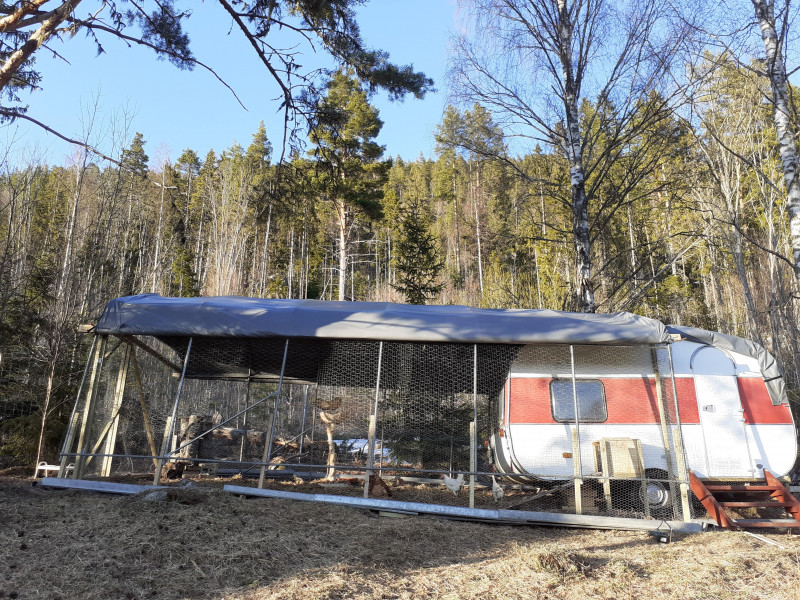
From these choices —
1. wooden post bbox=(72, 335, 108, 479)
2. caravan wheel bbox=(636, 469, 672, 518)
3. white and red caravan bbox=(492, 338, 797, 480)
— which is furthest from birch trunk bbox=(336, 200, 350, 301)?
caravan wheel bbox=(636, 469, 672, 518)

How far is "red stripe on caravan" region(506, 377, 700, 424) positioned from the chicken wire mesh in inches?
0.5

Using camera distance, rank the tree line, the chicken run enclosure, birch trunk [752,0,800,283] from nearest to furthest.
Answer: birch trunk [752,0,800,283], the chicken run enclosure, the tree line

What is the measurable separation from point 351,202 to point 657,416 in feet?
55.7

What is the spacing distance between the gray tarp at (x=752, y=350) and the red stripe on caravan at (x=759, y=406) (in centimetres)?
10

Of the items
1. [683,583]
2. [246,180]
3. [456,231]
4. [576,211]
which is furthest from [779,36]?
[456,231]

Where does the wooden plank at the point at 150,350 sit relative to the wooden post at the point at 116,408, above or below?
above

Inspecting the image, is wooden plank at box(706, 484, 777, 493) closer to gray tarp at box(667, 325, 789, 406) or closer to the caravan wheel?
the caravan wheel

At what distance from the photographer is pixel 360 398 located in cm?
877

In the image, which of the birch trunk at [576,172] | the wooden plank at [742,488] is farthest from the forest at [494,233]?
the wooden plank at [742,488]

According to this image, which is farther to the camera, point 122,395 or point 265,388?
point 265,388

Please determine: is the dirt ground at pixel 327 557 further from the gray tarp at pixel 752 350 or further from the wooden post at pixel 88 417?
the gray tarp at pixel 752 350

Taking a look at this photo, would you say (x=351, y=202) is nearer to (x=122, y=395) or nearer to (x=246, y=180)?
(x=246, y=180)

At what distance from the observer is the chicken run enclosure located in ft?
22.6

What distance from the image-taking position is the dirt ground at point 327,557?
385cm
